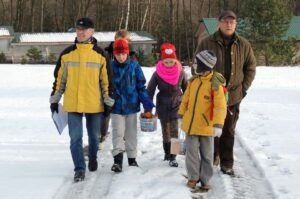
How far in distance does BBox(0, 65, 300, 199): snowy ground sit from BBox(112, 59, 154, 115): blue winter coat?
0.85 m

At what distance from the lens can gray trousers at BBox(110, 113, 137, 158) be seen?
6113mm

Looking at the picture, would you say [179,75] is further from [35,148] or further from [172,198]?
[35,148]

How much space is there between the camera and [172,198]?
5098 mm

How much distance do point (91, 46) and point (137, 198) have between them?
189 centimetres

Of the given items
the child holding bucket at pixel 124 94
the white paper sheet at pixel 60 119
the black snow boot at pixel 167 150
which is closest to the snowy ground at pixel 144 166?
the black snow boot at pixel 167 150

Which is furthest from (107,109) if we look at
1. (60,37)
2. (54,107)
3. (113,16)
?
(113,16)

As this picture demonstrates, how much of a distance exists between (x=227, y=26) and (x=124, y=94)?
1.57 metres

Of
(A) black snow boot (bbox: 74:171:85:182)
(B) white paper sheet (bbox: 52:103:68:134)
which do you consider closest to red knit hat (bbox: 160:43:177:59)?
(B) white paper sheet (bbox: 52:103:68:134)

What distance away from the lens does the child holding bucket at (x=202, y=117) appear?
519 cm

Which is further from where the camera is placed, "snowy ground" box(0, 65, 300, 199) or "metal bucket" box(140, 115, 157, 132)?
"metal bucket" box(140, 115, 157, 132)

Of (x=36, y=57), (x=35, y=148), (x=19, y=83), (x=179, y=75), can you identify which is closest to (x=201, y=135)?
(x=179, y=75)

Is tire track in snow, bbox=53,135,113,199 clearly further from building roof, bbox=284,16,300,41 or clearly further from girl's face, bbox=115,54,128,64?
building roof, bbox=284,16,300,41

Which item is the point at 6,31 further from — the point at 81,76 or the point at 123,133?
the point at 81,76

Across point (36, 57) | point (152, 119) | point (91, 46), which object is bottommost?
point (36, 57)
